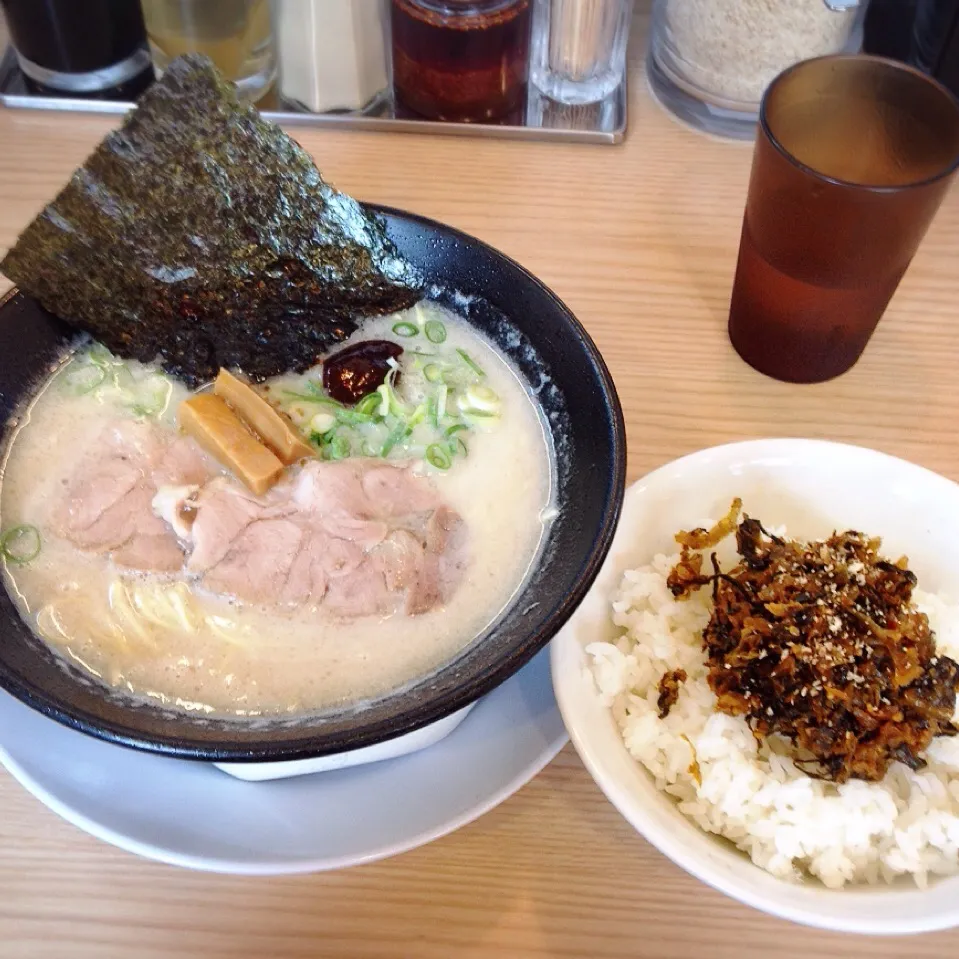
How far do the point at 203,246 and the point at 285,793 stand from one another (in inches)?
26.3

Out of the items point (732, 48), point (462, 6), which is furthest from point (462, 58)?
point (732, 48)

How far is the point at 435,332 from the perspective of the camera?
130cm

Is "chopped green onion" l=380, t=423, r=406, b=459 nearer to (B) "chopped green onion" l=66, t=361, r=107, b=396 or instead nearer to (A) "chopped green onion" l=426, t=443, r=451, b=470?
(A) "chopped green onion" l=426, t=443, r=451, b=470

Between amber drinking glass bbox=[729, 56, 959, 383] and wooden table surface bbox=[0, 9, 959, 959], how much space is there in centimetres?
15

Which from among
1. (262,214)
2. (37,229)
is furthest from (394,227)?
(37,229)

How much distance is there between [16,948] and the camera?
972 millimetres

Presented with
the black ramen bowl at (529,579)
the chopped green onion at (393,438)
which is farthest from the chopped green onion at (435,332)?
the chopped green onion at (393,438)

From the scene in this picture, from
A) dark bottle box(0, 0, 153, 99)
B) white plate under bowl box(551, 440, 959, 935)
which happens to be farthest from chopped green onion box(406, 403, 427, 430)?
dark bottle box(0, 0, 153, 99)

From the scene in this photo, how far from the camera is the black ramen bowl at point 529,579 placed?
847 mm

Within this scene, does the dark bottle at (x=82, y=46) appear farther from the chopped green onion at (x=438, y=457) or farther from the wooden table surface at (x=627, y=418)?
the chopped green onion at (x=438, y=457)

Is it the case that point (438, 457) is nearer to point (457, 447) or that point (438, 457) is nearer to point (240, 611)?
point (457, 447)

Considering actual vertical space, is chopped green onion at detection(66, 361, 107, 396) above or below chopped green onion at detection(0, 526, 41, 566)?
above

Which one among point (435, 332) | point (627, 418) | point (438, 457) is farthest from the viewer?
point (627, 418)

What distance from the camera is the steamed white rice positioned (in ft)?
3.05
